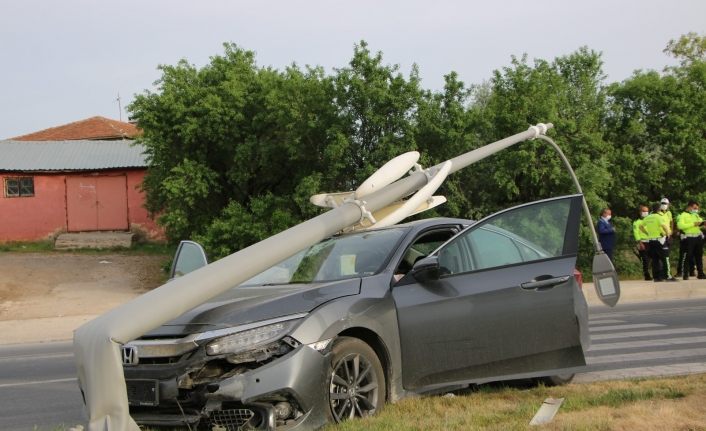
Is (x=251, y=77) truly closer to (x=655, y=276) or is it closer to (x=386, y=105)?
(x=386, y=105)

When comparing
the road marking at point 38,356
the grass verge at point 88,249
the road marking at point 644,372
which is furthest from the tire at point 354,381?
the grass verge at point 88,249

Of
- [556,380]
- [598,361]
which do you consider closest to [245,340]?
[556,380]

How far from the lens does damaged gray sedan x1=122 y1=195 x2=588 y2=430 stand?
468 cm

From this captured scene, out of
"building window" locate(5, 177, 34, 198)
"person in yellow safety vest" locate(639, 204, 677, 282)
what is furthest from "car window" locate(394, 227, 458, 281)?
"building window" locate(5, 177, 34, 198)

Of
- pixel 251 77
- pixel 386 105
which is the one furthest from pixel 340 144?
pixel 251 77

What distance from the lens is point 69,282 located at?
2139cm

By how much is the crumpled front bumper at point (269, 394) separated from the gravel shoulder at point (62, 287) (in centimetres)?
1026

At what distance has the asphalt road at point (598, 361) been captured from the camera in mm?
6848

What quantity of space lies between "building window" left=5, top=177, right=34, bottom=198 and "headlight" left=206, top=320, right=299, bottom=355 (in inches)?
1081

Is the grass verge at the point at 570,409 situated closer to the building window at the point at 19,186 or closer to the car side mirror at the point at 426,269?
the car side mirror at the point at 426,269

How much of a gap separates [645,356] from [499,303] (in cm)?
333

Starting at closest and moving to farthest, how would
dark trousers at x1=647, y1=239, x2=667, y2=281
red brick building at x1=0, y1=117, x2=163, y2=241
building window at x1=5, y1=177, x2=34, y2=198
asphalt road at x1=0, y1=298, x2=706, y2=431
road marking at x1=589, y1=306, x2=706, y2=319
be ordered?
1. asphalt road at x1=0, y1=298, x2=706, y2=431
2. road marking at x1=589, y1=306, x2=706, y2=319
3. dark trousers at x1=647, y1=239, x2=667, y2=281
4. red brick building at x1=0, y1=117, x2=163, y2=241
5. building window at x1=5, y1=177, x2=34, y2=198

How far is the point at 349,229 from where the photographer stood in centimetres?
654

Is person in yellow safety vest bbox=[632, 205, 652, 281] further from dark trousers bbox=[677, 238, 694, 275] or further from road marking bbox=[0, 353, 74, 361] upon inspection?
road marking bbox=[0, 353, 74, 361]
